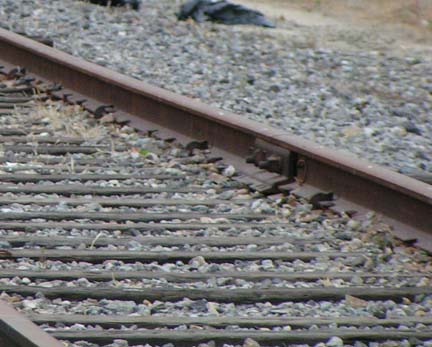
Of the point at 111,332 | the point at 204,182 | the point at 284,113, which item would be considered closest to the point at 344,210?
the point at 204,182

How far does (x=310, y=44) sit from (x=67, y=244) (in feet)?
20.0

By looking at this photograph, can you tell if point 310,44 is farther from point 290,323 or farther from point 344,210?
point 290,323

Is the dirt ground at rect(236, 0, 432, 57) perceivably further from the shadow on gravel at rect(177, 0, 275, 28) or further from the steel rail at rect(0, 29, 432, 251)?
the steel rail at rect(0, 29, 432, 251)

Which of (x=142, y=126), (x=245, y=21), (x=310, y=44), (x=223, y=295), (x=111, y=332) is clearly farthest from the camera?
(x=245, y=21)

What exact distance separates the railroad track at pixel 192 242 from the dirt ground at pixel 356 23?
4391mm

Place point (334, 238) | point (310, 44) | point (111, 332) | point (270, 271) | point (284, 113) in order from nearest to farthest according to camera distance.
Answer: point (111, 332) → point (270, 271) → point (334, 238) → point (284, 113) → point (310, 44)

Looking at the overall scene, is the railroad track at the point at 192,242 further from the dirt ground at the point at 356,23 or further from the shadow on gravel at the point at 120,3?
the shadow on gravel at the point at 120,3

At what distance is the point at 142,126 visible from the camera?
6.42m

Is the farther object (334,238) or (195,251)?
(334,238)

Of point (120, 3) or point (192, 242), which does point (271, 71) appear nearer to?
point (120, 3)

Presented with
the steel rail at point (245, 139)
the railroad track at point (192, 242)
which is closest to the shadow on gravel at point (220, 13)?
the steel rail at point (245, 139)

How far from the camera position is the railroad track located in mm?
3629

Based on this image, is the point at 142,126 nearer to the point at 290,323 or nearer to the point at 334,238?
the point at 334,238

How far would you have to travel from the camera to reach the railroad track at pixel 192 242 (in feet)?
11.9
